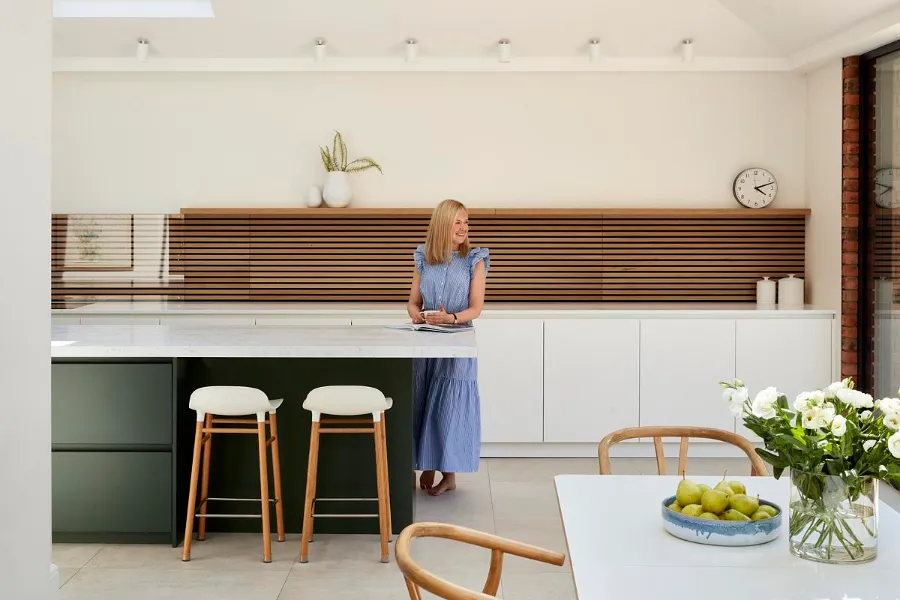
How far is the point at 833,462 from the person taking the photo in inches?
76.9

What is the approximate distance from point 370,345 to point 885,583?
2.61 meters

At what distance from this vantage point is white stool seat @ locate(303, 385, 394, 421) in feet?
13.4

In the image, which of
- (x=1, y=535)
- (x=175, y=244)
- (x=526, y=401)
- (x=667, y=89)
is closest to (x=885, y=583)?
(x=1, y=535)

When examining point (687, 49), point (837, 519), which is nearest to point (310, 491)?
point (837, 519)

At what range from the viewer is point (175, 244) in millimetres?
6750

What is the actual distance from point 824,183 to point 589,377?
2.04 meters

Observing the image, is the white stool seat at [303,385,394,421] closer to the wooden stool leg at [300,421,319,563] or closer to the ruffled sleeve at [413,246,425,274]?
the wooden stool leg at [300,421,319,563]

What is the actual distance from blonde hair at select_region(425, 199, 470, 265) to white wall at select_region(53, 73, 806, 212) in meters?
1.69

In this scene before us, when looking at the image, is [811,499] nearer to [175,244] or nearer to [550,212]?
[550,212]

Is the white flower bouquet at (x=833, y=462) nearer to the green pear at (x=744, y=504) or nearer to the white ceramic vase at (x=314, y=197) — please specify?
the green pear at (x=744, y=504)

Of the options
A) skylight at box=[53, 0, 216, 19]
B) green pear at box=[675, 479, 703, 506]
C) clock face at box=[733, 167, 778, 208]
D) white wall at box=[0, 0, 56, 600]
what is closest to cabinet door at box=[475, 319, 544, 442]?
clock face at box=[733, 167, 778, 208]

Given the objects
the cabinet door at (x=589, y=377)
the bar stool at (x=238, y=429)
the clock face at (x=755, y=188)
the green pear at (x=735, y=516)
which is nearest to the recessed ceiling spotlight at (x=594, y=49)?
the clock face at (x=755, y=188)

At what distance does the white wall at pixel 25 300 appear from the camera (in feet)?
9.57

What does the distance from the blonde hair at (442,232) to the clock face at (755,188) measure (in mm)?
2472
